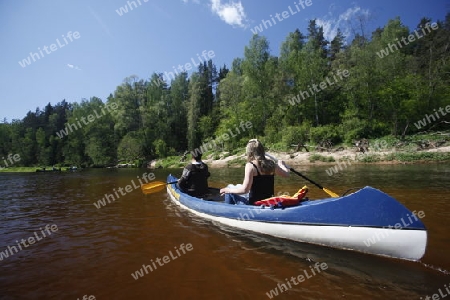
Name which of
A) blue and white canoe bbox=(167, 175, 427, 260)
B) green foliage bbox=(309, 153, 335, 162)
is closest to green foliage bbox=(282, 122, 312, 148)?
green foliage bbox=(309, 153, 335, 162)

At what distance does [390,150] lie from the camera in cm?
2192

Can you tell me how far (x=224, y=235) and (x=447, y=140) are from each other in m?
24.2

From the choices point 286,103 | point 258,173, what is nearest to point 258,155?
point 258,173

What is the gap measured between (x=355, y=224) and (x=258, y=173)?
1.88 m

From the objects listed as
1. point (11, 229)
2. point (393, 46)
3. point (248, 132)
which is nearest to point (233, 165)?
point (248, 132)

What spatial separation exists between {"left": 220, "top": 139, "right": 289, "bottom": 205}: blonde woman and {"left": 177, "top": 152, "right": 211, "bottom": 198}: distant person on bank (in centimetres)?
198

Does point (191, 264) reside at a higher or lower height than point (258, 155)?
lower

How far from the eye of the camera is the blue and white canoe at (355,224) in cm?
355

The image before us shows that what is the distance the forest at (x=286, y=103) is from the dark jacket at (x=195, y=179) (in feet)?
70.7

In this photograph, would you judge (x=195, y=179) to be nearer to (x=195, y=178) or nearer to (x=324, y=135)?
(x=195, y=178)

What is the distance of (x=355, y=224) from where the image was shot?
3.91 metres

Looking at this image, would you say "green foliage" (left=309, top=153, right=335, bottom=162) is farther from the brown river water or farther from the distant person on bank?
the distant person on bank

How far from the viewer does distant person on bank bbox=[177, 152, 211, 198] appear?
7279mm

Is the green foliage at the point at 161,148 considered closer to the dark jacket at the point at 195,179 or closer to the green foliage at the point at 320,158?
the green foliage at the point at 320,158
